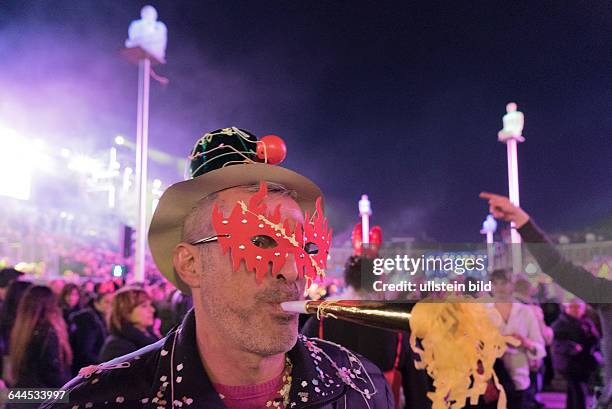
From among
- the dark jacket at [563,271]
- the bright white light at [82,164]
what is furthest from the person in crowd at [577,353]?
the bright white light at [82,164]

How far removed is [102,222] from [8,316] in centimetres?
2220

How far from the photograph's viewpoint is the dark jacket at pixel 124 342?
409 centimetres

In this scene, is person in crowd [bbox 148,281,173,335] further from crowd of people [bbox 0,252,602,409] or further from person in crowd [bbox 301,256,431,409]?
person in crowd [bbox 301,256,431,409]

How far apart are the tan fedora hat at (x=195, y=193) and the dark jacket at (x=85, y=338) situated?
3.25 metres

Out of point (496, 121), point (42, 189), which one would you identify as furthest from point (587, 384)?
point (42, 189)

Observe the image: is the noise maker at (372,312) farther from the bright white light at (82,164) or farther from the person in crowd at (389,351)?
the bright white light at (82,164)

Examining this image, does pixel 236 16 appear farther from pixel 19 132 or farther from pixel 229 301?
pixel 229 301

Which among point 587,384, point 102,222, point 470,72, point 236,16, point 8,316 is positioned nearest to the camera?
point 8,316

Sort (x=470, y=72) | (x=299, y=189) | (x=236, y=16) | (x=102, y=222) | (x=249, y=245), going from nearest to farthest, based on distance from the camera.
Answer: (x=249, y=245), (x=299, y=189), (x=236, y=16), (x=470, y=72), (x=102, y=222)

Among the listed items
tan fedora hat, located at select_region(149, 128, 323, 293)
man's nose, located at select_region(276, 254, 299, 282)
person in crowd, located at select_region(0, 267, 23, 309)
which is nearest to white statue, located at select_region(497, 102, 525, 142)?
person in crowd, located at select_region(0, 267, 23, 309)

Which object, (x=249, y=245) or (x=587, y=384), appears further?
(x=587, y=384)

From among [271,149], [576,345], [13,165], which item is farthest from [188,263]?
[13,165]

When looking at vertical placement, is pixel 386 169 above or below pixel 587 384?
above

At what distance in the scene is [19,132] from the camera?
16438 mm
